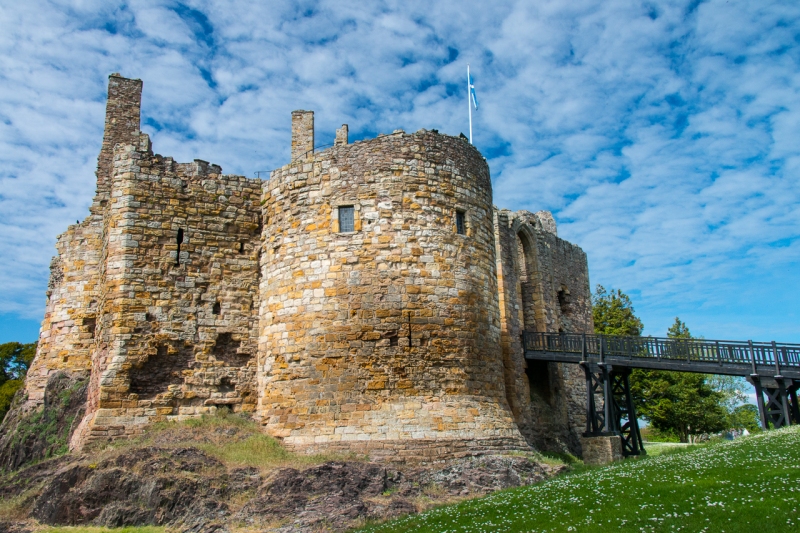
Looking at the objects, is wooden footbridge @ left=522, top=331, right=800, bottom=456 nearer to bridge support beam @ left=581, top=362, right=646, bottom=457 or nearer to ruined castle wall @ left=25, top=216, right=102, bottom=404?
bridge support beam @ left=581, top=362, right=646, bottom=457

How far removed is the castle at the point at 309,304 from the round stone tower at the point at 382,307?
0.11 feet

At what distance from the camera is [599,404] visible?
94.5 feet

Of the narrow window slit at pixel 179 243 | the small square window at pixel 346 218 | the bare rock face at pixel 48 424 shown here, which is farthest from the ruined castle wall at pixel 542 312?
the bare rock face at pixel 48 424

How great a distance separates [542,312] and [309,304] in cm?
1171

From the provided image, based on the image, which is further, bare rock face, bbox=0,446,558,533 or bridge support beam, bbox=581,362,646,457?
bridge support beam, bbox=581,362,646,457

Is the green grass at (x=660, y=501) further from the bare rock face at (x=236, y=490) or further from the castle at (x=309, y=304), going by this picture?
the castle at (x=309, y=304)

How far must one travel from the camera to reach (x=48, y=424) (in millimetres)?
18172

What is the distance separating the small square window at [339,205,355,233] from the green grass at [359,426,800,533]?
24.0ft

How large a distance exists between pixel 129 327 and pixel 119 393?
160cm

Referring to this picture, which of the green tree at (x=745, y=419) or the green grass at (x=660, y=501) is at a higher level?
the green tree at (x=745, y=419)

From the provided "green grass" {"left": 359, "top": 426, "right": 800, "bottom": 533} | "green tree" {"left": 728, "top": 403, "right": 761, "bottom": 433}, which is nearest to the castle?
"green grass" {"left": 359, "top": 426, "right": 800, "bottom": 533}

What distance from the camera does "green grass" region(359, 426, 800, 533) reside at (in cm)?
838

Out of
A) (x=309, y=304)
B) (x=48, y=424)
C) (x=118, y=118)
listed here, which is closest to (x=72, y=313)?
(x=48, y=424)

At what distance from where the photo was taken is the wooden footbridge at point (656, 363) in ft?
58.5
